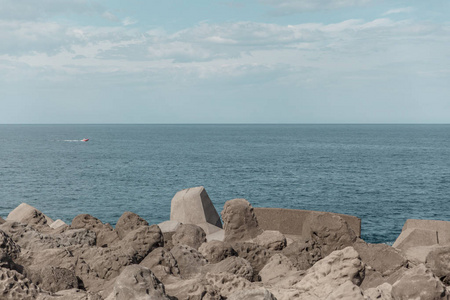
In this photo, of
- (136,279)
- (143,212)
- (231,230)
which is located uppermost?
(136,279)

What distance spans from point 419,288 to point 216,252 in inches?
113

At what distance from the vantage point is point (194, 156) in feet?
248

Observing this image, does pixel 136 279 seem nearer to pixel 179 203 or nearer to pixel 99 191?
pixel 179 203

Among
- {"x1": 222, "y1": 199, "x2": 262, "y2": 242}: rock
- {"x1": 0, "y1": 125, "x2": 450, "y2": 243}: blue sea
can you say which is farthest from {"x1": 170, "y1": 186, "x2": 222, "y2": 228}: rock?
{"x1": 0, "y1": 125, "x2": 450, "y2": 243}: blue sea

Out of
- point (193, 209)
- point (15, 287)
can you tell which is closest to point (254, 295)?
point (15, 287)

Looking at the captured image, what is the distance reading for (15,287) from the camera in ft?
16.1

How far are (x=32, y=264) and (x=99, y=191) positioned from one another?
37.7 meters

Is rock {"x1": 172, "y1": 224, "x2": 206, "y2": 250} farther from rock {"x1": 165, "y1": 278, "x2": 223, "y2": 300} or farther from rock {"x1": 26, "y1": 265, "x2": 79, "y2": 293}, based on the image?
rock {"x1": 165, "y1": 278, "x2": 223, "y2": 300}

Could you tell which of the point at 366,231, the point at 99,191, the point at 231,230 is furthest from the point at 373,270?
the point at 99,191

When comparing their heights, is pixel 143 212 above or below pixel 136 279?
below

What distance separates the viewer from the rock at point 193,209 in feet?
36.8

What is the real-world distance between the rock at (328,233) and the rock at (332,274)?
2.16 meters

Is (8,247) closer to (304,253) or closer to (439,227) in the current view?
(304,253)

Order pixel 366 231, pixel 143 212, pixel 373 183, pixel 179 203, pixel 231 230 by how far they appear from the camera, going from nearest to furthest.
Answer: pixel 231 230
pixel 179 203
pixel 366 231
pixel 143 212
pixel 373 183
